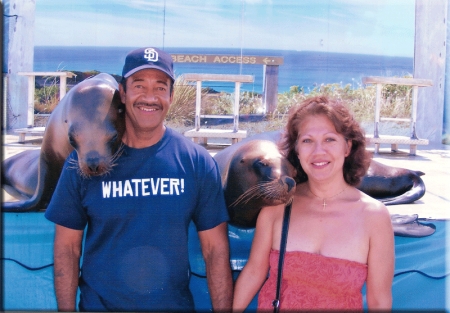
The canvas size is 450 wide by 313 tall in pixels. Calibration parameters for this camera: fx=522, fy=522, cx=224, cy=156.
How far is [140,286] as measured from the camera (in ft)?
7.58

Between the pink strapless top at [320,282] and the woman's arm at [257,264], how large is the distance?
13cm

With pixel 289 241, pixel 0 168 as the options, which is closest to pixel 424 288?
pixel 289 241

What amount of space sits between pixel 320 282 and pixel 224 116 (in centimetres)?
87

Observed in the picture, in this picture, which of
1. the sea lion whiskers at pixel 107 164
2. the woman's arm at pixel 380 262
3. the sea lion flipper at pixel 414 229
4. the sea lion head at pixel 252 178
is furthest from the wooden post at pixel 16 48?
the sea lion flipper at pixel 414 229

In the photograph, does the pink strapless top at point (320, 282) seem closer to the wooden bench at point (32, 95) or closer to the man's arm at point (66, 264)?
the man's arm at point (66, 264)

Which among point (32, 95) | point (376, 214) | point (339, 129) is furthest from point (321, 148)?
point (32, 95)

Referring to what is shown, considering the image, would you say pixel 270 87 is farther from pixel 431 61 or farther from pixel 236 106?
pixel 431 61

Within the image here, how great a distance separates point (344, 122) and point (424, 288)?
1.03 m

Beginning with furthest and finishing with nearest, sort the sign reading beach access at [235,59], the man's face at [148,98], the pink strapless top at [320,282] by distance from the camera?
the sign reading beach access at [235,59], the man's face at [148,98], the pink strapless top at [320,282]

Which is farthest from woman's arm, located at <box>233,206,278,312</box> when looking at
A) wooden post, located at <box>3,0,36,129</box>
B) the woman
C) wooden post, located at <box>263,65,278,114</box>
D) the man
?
wooden post, located at <box>3,0,36,129</box>

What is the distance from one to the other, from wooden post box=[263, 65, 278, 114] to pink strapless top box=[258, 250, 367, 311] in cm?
69

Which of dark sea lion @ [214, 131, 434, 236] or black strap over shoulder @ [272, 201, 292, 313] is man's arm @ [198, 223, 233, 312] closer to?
dark sea lion @ [214, 131, 434, 236]

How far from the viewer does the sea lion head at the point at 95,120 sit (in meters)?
2.34

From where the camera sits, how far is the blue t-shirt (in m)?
2.25
